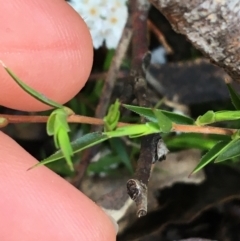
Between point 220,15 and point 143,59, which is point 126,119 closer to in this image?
point 143,59

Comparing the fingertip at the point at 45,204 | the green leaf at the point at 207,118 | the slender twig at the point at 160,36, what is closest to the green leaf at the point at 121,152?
the fingertip at the point at 45,204

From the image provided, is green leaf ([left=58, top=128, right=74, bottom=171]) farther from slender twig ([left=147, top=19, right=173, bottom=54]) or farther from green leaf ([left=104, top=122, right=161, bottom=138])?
slender twig ([left=147, top=19, right=173, bottom=54])

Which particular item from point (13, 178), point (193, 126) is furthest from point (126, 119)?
point (193, 126)

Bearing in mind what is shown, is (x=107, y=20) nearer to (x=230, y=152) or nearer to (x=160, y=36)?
(x=160, y=36)

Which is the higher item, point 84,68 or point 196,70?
point 84,68

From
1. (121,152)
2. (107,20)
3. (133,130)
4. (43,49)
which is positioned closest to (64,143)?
(133,130)

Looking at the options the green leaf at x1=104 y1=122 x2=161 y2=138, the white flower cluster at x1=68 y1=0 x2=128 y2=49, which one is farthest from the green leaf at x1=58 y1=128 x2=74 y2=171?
the white flower cluster at x1=68 y1=0 x2=128 y2=49
